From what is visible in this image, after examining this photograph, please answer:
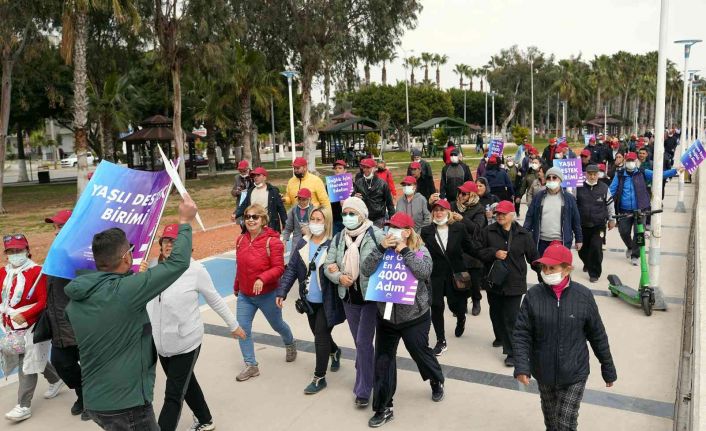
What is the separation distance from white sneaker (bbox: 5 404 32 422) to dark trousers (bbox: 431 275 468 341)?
3703 millimetres

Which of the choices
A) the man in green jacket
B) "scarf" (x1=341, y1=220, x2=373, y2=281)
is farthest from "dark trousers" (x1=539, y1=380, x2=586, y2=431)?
the man in green jacket

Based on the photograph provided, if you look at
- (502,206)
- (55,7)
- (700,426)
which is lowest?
(700,426)

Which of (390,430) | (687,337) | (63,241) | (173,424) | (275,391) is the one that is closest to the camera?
(63,241)

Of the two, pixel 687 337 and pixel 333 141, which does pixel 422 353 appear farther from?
pixel 333 141

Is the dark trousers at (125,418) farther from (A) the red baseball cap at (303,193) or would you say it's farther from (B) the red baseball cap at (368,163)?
(B) the red baseball cap at (368,163)

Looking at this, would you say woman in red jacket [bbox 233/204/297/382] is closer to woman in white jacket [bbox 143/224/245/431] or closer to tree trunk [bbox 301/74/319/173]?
woman in white jacket [bbox 143/224/245/431]

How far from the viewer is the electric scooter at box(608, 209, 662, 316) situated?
714 centimetres

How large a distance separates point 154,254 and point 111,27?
17.6 metres

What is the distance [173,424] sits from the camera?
416 centimetres

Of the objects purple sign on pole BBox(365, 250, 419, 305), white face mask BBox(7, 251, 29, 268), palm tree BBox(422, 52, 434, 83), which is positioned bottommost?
purple sign on pole BBox(365, 250, 419, 305)

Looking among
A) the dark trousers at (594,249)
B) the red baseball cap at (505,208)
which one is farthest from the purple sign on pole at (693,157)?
the red baseball cap at (505,208)

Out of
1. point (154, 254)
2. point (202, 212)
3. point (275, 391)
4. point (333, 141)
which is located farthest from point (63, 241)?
point (333, 141)

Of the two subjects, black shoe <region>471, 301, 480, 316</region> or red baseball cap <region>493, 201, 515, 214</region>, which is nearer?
red baseball cap <region>493, 201, 515, 214</region>

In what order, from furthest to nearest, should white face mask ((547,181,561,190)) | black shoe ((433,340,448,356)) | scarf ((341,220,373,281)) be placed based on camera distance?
1. white face mask ((547,181,561,190))
2. black shoe ((433,340,448,356))
3. scarf ((341,220,373,281))
